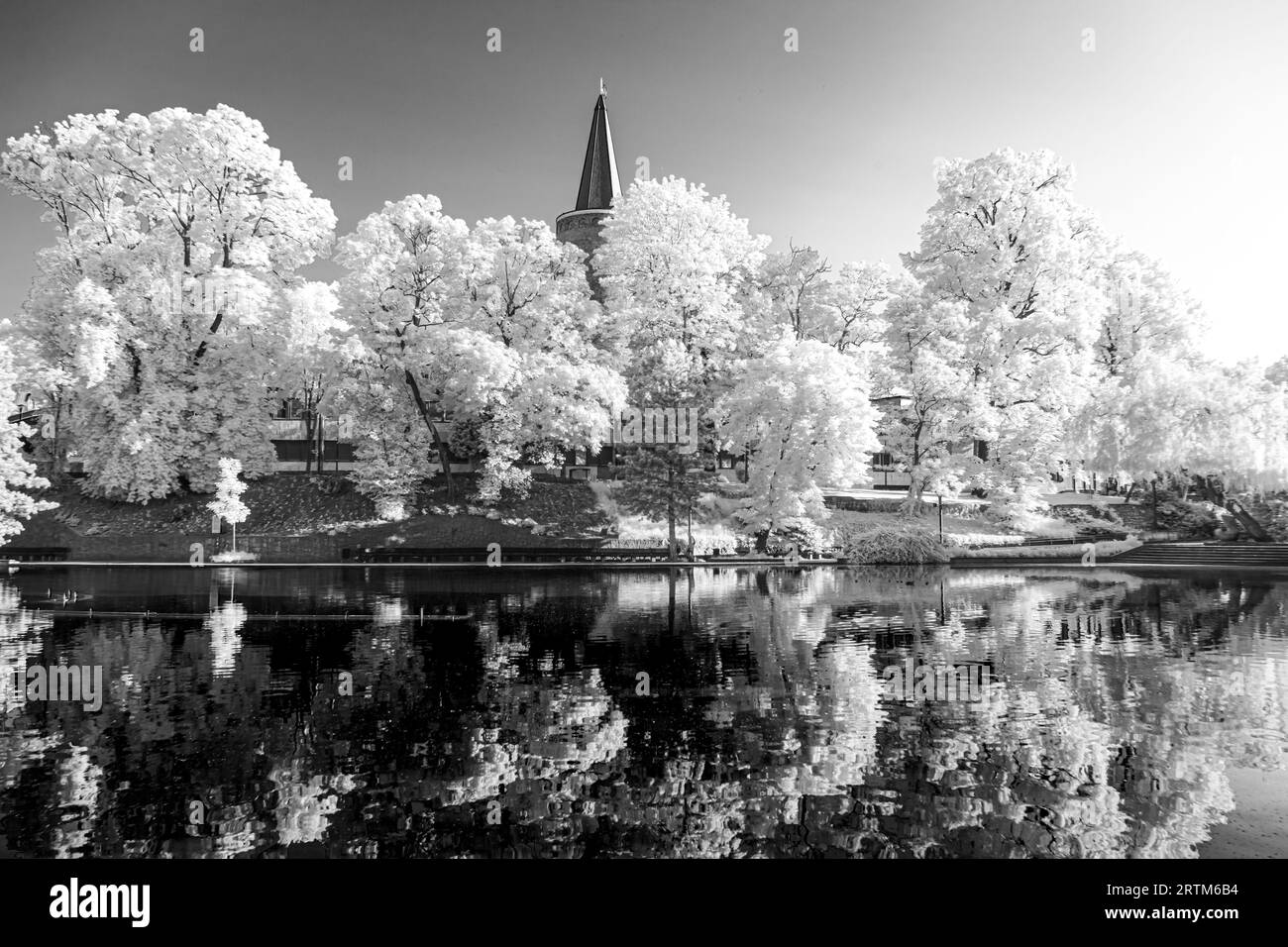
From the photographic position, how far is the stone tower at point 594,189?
62844 mm

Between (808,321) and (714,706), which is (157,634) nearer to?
(714,706)

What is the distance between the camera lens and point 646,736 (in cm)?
1035

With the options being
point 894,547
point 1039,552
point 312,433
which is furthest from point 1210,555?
point 312,433

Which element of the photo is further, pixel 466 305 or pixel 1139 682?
pixel 466 305

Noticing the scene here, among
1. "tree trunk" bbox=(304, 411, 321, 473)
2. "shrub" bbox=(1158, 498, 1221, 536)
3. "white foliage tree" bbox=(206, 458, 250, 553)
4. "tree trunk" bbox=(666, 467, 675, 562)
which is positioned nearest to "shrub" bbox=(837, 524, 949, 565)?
"tree trunk" bbox=(666, 467, 675, 562)

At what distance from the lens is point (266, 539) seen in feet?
119

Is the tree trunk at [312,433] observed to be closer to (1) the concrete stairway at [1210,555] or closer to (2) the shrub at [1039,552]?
(2) the shrub at [1039,552]

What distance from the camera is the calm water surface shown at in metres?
7.61

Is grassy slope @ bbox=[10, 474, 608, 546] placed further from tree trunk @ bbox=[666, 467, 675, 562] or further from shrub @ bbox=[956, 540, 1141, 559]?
shrub @ bbox=[956, 540, 1141, 559]

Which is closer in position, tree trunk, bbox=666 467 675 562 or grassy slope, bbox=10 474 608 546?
tree trunk, bbox=666 467 675 562

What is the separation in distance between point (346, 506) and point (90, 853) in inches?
1371

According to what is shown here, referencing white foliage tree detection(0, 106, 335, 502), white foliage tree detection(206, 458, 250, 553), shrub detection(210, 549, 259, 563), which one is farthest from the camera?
white foliage tree detection(0, 106, 335, 502)

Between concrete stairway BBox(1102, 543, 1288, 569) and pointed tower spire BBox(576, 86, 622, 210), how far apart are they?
45.4m
